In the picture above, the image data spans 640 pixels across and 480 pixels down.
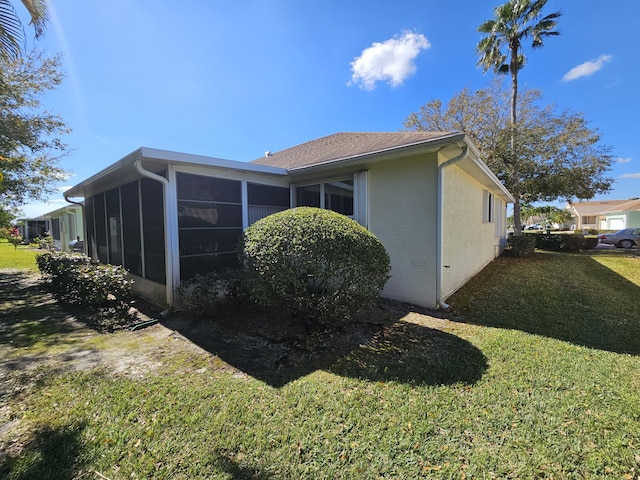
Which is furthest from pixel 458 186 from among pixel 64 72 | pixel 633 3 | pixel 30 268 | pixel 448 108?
pixel 30 268

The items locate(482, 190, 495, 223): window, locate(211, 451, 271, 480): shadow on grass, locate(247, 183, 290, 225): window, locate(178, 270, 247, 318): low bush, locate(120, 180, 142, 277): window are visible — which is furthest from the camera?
locate(482, 190, 495, 223): window

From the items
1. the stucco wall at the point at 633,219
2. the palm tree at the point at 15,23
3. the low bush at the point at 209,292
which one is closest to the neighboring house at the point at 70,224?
the palm tree at the point at 15,23

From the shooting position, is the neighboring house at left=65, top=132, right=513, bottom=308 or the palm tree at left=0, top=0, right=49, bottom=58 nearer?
the palm tree at left=0, top=0, right=49, bottom=58

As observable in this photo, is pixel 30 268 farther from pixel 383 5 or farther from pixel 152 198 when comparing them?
pixel 383 5

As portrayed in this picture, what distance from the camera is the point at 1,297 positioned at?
280 inches

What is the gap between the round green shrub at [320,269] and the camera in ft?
13.4

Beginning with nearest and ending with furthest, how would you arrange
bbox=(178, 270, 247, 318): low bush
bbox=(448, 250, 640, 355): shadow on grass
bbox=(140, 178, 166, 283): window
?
bbox=(448, 250, 640, 355): shadow on grass < bbox=(178, 270, 247, 318): low bush < bbox=(140, 178, 166, 283): window

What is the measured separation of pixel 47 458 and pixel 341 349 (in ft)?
9.95

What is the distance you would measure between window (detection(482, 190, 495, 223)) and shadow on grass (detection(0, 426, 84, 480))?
12.1 metres

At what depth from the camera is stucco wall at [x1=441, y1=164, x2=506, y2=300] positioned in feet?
20.2

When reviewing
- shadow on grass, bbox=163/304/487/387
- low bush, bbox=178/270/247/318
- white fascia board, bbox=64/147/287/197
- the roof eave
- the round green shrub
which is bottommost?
shadow on grass, bbox=163/304/487/387

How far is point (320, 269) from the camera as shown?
411cm

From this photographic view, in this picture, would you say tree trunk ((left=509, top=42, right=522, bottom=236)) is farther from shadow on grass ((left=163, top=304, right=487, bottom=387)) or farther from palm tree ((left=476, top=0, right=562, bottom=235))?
shadow on grass ((left=163, top=304, right=487, bottom=387))

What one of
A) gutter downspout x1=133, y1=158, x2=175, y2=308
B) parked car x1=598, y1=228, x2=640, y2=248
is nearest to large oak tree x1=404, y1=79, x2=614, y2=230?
parked car x1=598, y1=228, x2=640, y2=248
